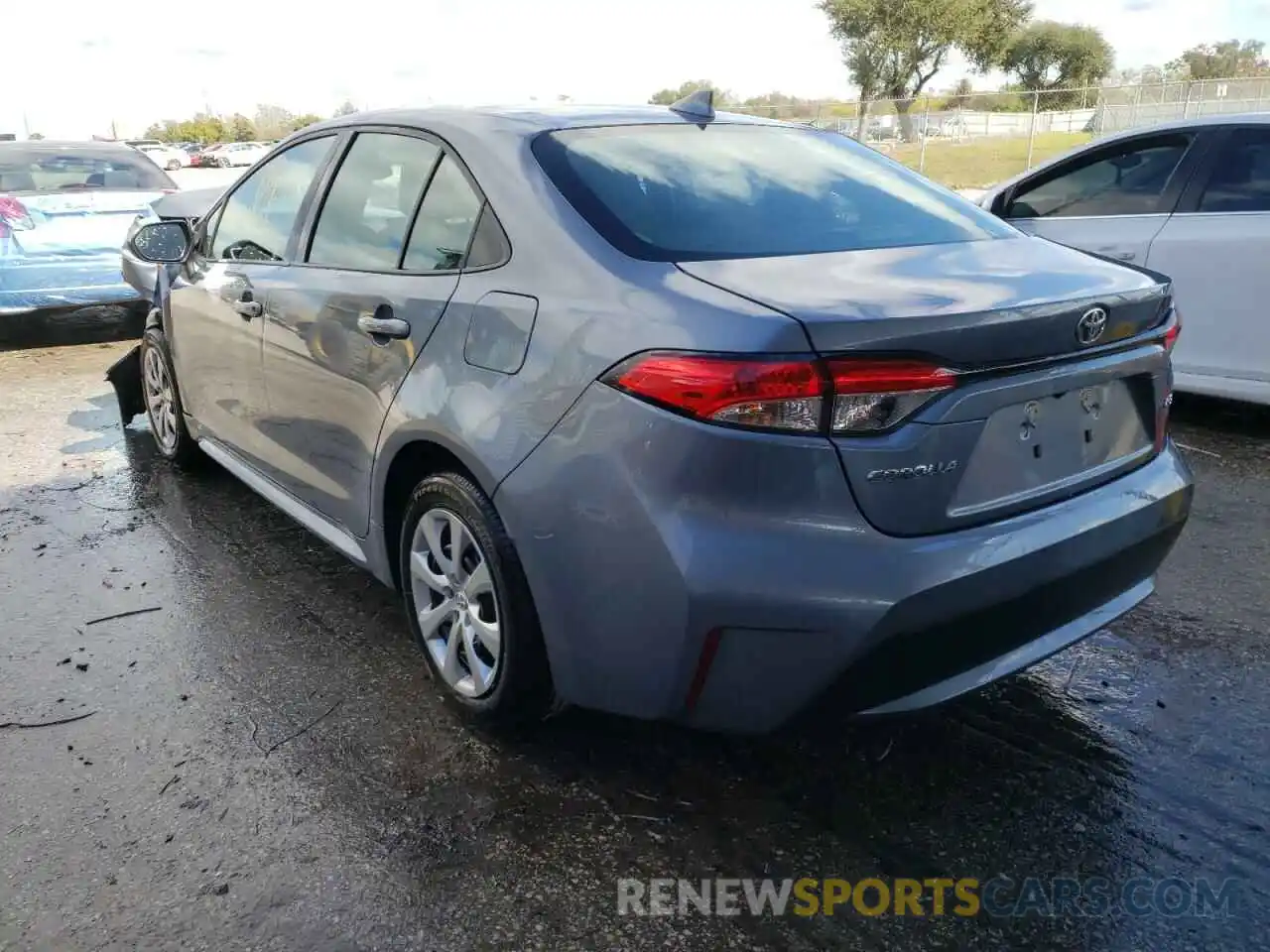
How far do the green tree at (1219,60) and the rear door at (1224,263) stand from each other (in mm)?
53005

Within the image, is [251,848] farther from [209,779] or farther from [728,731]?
[728,731]

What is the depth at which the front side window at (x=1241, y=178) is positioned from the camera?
513cm

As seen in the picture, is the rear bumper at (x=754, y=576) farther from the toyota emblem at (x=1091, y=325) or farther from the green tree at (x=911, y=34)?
the green tree at (x=911, y=34)

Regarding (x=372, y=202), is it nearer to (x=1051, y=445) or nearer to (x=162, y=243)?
(x=162, y=243)

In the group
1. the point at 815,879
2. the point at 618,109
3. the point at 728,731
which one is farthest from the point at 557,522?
the point at 618,109

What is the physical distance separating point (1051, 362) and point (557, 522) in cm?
112

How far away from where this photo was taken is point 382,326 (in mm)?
2914

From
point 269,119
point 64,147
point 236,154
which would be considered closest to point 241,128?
point 269,119

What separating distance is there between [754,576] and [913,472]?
377mm

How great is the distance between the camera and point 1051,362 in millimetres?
2299

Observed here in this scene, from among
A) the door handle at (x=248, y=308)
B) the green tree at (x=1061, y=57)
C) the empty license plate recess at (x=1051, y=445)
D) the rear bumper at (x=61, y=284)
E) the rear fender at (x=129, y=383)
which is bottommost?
the rear fender at (x=129, y=383)

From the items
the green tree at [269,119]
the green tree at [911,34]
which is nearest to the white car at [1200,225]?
the green tree at [911,34]

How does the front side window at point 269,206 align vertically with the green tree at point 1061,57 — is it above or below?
below

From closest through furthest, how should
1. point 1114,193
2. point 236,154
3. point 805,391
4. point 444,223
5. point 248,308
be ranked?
point 805,391, point 444,223, point 248,308, point 1114,193, point 236,154
